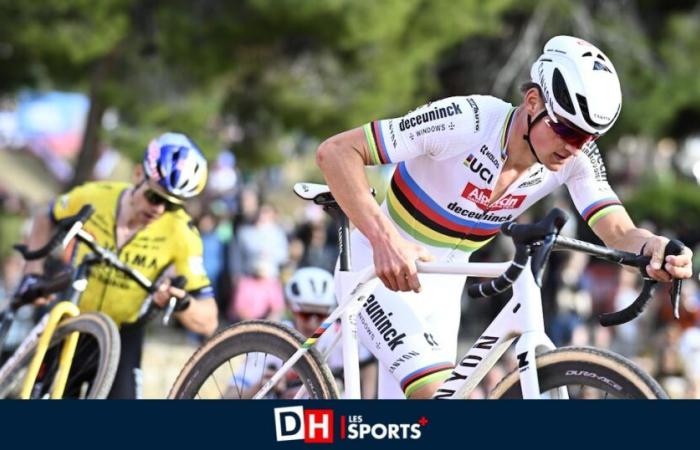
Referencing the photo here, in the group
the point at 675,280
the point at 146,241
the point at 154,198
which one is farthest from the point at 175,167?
the point at 675,280

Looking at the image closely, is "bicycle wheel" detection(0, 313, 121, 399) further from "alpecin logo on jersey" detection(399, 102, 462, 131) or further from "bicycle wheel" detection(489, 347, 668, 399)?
"bicycle wheel" detection(489, 347, 668, 399)

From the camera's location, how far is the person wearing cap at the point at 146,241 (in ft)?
22.4

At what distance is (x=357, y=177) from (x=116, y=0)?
39.5 feet

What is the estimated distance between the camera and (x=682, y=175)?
23000 mm

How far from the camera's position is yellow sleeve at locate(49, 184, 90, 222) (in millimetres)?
7277

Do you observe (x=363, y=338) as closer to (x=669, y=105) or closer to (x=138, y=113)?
(x=138, y=113)

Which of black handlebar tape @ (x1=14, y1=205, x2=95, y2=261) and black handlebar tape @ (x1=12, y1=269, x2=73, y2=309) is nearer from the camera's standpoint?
black handlebar tape @ (x1=14, y1=205, x2=95, y2=261)

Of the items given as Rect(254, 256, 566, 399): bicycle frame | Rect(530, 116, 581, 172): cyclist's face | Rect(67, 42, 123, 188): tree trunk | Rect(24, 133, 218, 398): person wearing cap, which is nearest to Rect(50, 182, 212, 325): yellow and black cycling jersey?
Rect(24, 133, 218, 398): person wearing cap

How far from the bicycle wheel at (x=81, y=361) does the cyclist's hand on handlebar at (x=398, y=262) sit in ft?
5.93

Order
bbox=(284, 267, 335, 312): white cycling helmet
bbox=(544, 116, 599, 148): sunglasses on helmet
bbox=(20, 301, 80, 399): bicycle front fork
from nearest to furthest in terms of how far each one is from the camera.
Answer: bbox=(544, 116, 599, 148): sunglasses on helmet → bbox=(20, 301, 80, 399): bicycle front fork → bbox=(284, 267, 335, 312): white cycling helmet

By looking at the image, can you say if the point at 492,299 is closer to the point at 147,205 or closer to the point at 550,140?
the point at 147,205
